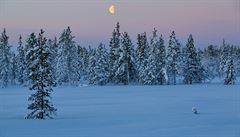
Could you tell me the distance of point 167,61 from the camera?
9119 centimetres

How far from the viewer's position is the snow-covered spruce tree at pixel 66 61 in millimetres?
89188

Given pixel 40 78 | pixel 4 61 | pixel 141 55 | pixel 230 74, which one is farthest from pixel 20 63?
pixel 40 78

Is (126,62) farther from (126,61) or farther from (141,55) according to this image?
(141,55)

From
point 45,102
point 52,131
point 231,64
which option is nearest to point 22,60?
point 231,64

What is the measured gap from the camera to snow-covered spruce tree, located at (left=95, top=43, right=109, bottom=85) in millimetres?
89150

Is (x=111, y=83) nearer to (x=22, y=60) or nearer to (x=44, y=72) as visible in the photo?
(x=22, y=60)

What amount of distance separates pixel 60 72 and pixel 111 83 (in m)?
11.1

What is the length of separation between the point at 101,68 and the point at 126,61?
20.2 feet

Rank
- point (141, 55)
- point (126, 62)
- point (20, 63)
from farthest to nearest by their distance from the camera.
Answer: point (20, 63), point (141, 55), point (126, 62)

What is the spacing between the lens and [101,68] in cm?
8950

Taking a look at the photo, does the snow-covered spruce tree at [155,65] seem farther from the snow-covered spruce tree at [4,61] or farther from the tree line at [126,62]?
the snow-covered spruce tree at [4,61]

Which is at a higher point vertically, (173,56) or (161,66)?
(173,56)

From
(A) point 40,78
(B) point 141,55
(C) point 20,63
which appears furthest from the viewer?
(C) point 20,63

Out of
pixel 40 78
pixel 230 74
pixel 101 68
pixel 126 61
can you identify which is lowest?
pixel 230 74
